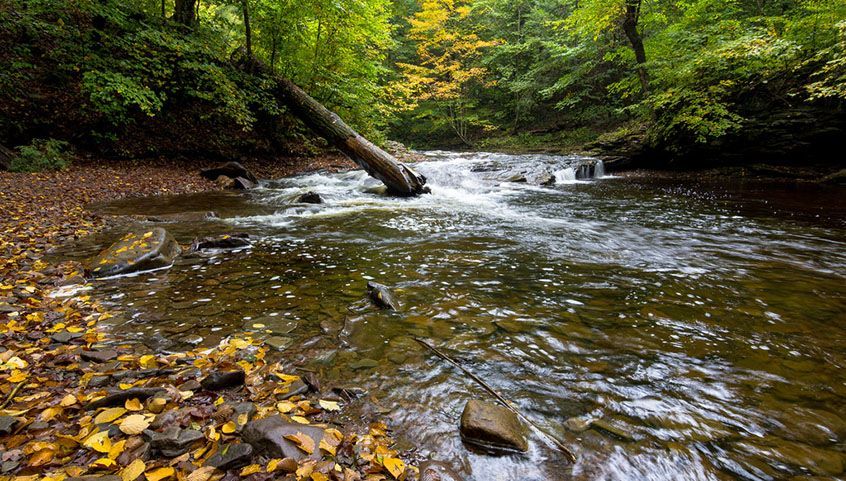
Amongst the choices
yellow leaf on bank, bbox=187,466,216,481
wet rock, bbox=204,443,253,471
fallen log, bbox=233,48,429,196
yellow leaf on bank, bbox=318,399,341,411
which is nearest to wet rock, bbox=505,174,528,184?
fallen log, bbox=233,48,429,196

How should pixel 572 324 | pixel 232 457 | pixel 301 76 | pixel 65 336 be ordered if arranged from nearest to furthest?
pixel 232 457
pixel 65 336
pixel 572 324
pixel 301 76

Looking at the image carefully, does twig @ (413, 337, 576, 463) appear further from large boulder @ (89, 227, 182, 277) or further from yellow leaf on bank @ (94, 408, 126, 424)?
large boulder @ (89, 227, 182, 277)

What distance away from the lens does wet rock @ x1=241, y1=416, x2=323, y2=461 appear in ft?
5.57

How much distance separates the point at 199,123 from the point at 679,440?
47.8 ft

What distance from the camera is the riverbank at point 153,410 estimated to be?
5.31ft

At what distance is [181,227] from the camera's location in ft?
20.0

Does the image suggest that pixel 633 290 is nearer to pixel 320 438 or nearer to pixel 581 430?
pixel 581 430

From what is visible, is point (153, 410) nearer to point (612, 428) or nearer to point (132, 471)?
point (132, 471)

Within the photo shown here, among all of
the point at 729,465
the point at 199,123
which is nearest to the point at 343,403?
the point at 729,465

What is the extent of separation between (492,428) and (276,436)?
1.09 metres

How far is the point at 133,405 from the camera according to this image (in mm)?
1950

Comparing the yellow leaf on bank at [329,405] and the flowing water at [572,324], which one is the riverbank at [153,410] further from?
the flowing water at [572,324]

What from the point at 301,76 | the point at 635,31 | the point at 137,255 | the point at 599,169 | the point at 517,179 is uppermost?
the point at 635,31

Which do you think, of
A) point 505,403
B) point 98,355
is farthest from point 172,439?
point 505,403
